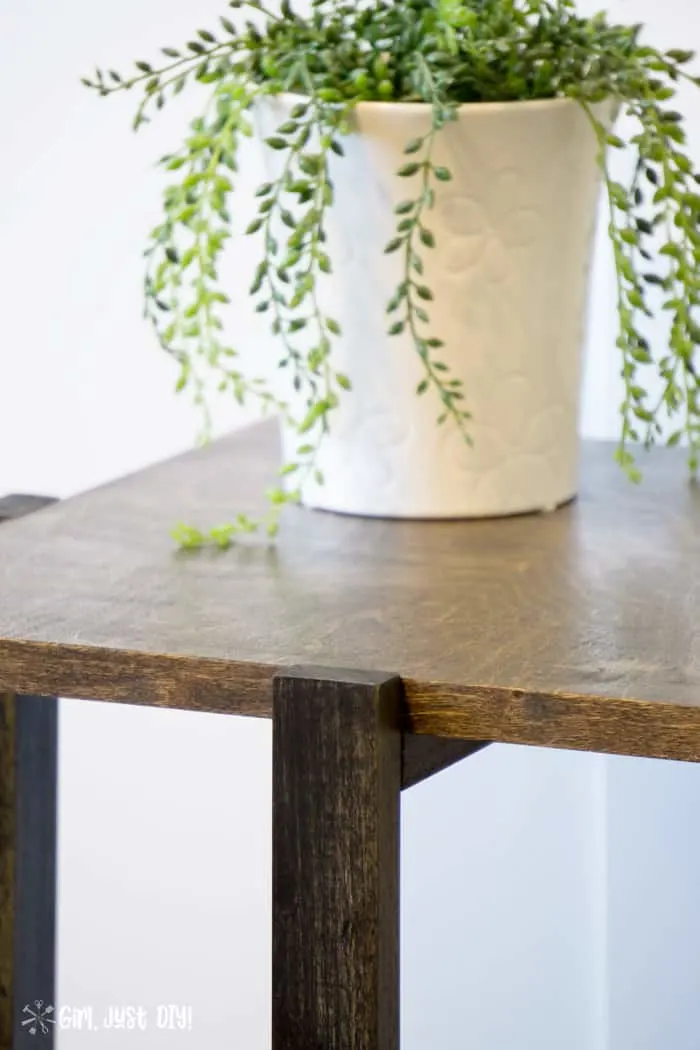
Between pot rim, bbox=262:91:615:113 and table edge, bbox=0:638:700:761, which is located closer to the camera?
table edge, bbox=0:638:700:761

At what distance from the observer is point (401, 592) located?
2.60 ft

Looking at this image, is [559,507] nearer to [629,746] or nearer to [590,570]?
[590,570]

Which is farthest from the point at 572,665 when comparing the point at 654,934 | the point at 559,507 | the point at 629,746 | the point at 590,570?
the point at 654,934

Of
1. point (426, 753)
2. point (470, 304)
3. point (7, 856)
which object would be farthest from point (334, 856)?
point (7, 856)

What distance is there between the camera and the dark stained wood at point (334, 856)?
24.7 inches

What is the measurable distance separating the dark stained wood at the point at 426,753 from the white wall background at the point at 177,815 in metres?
0.70

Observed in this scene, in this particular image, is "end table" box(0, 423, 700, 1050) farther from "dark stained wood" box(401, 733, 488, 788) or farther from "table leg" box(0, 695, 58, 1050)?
"table leg" box(0, 695, 58, 1050)

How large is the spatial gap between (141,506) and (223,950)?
2.50 ft

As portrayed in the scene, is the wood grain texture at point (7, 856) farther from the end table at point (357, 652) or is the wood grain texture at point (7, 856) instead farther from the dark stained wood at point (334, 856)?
the dark stained wood at point (334, 856)

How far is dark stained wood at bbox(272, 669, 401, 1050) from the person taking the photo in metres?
0.63

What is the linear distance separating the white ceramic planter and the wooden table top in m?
0.03

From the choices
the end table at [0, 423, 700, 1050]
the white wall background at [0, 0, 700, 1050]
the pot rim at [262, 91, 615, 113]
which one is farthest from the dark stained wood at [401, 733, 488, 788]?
the white wall background at [0, 0, 700, 1050]

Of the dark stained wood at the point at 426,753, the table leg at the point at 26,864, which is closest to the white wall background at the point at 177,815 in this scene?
the table leg at the point at 26,864

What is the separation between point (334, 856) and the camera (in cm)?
63
